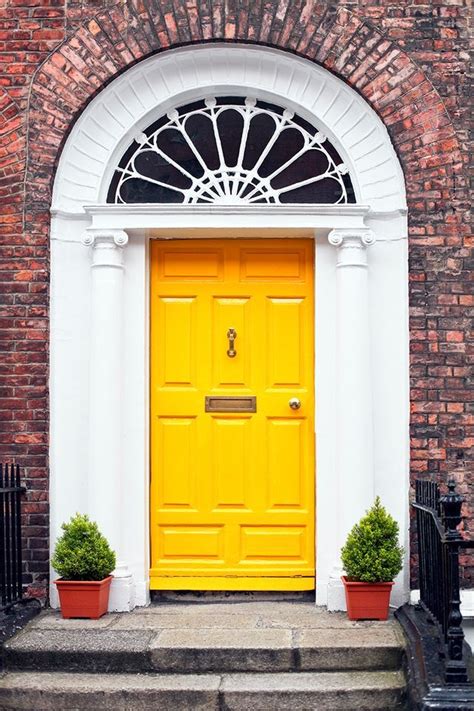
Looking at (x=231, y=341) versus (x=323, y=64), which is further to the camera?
(x=231, y=341)

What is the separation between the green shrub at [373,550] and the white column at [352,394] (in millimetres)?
261

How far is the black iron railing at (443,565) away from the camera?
15.2 ft

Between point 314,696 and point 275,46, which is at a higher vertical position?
point 275,46

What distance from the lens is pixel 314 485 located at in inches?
252

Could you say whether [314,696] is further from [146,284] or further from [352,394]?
[146,284]

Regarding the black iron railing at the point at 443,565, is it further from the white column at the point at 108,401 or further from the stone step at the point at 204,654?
the white column at the point at 108,401

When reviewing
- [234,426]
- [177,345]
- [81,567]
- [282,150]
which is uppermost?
[282,150]

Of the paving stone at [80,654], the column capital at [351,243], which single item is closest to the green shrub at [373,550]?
the paving stone at [80,654]

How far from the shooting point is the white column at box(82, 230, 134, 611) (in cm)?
614

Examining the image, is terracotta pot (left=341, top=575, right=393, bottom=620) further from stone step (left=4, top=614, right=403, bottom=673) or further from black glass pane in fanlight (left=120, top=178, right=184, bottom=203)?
black glass pane in fanlight (left=120, top=178, right=184, bottom=203)

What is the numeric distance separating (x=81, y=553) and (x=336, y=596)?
163cm

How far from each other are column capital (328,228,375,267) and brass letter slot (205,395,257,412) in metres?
1.10

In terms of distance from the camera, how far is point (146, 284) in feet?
21.1

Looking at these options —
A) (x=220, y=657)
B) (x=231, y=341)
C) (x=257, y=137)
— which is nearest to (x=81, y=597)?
(x=220, y=657)
